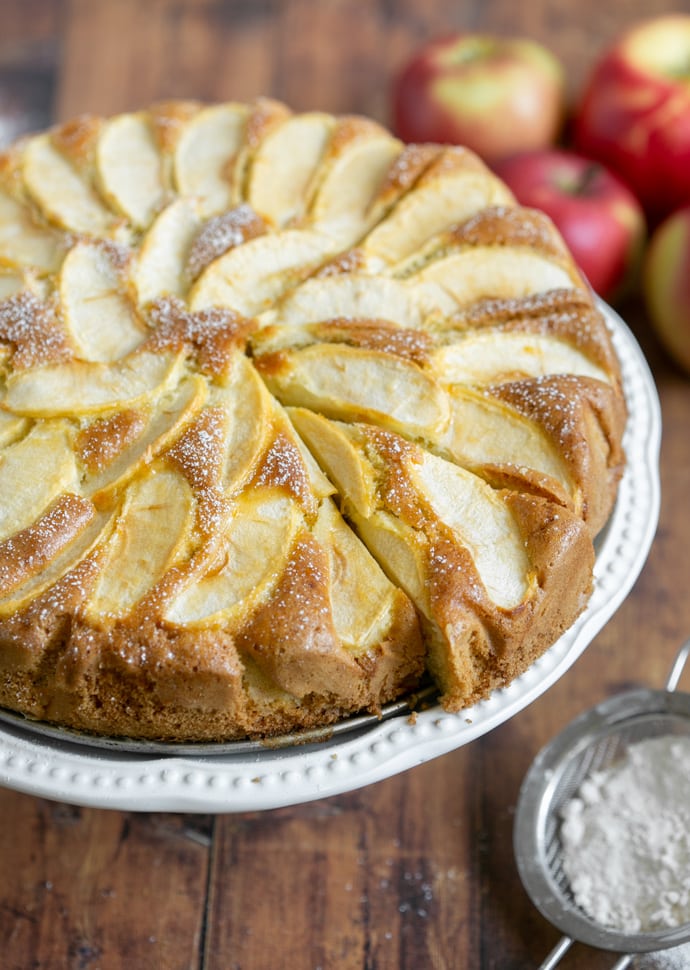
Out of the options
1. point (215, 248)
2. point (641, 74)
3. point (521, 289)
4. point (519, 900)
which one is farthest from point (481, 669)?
point (641, 74)

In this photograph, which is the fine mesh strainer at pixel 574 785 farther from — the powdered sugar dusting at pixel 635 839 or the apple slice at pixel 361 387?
the apple slice at pixel 361 387

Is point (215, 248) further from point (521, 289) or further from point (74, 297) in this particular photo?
point (521, 289)

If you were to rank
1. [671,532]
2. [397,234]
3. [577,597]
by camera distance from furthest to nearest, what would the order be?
[671,532] → [397,234] → [577,597]

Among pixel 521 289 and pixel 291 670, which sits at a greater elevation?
pixel 521 289

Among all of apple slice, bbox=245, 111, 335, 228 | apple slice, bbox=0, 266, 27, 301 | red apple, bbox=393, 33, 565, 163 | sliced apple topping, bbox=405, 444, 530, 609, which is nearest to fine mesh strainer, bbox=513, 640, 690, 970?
sliced apple topping, bbox=405, 444, 530, 609

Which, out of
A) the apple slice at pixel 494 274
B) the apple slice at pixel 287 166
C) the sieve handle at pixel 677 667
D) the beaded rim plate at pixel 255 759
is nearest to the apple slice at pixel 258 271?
the apple slice at pixel 287 166

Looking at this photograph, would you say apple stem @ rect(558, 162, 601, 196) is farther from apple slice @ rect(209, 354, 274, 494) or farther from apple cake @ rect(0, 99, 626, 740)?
apple slice @ rect(209, 354, 274, 494)
